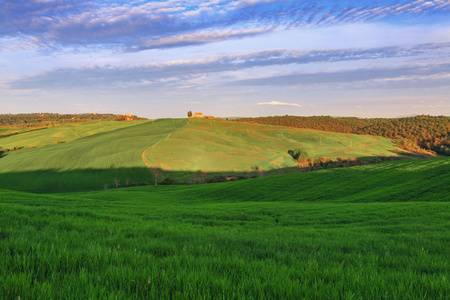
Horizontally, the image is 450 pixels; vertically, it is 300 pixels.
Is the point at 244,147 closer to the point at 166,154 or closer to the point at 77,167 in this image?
the point at 166,154

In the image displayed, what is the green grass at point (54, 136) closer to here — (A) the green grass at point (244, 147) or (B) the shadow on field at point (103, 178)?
(B) the shadow on field at point (103, 178)

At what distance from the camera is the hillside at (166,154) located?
9125 cm

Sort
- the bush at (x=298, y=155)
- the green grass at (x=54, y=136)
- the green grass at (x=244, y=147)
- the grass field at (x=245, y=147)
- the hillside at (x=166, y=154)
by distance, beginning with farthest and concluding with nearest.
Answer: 1. the green grass at (x=54, y=136)
2. the bush at (x=298, y=155)
3. the grass field at (x=245, y=147)
4. the green grass at (x=244, y=147)
5. the hillside at (x=166, y=154)

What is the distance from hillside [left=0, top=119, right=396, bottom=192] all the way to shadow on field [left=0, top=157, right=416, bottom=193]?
10.7 inches

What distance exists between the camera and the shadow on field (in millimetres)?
84438

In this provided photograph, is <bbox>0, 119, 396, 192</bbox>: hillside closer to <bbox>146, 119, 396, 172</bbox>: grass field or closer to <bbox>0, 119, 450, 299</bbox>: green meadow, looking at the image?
<bbox>146, 119, 396, 172</bbox>: grass field

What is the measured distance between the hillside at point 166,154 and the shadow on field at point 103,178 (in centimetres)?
27

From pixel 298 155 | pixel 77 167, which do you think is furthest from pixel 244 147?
pixel 77 167

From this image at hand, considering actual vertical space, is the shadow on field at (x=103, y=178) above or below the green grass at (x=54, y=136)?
below

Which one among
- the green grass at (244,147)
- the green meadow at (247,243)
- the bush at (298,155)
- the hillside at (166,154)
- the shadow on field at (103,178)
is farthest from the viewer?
the bush at (298,155)

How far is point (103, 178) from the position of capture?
89.9m

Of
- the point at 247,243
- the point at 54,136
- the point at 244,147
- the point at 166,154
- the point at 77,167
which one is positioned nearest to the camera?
the point at 247,243

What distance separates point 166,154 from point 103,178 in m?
25.7

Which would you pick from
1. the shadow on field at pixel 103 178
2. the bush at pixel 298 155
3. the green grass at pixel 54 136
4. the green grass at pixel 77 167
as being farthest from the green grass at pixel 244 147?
the green grass at pixel 54 136
